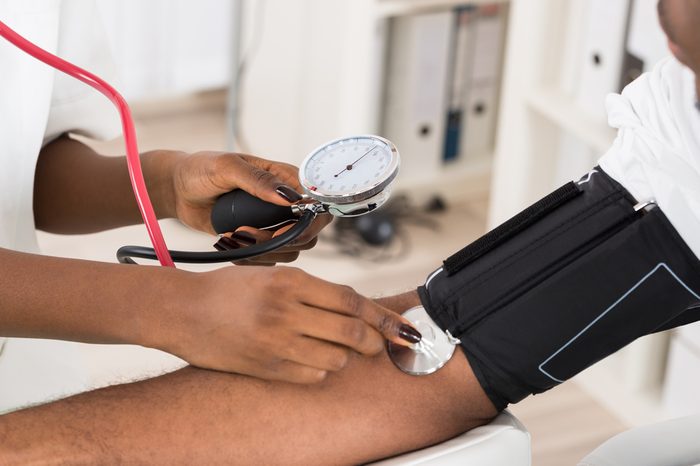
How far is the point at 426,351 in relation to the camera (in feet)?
3.29

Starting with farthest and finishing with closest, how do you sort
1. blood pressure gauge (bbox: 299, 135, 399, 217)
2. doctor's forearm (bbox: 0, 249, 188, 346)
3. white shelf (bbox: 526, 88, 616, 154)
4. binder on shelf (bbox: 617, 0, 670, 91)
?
1. white shelf (bbox: 526, 88, 616, 154)
2. binder on shelf (bbox: 617, 0, 670, 91)
3. blood pressure gauge (bbox: 299, 135, 399, 217)
4. doctor's forearm (bbox: 0, 249, 188, 346)

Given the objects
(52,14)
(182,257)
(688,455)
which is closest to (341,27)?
(52,14)

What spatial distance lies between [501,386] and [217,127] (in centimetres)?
Answer: 250

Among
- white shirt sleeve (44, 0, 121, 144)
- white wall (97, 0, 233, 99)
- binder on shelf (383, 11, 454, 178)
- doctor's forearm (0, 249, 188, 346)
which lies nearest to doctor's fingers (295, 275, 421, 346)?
doctor's forearm (0, 249, 188, 346)

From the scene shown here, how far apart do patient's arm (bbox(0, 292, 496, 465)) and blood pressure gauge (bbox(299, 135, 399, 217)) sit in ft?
0.49

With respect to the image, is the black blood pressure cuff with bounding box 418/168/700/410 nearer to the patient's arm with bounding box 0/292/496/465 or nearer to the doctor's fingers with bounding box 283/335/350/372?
the patient's arm with bounding box 0/292/496/465

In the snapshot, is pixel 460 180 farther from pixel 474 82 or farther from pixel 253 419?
pixel 253 419

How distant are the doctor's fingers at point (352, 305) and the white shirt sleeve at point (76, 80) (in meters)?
0.57

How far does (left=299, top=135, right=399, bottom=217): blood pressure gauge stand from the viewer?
3.30ft

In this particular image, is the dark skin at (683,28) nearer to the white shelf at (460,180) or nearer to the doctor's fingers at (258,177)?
the doctor's fingers at (258,177)

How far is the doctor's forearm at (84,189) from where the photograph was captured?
128 centimetres

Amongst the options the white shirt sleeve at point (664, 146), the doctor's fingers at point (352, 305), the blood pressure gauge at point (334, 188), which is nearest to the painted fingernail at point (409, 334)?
the doctor's fingers at point (352, 305)

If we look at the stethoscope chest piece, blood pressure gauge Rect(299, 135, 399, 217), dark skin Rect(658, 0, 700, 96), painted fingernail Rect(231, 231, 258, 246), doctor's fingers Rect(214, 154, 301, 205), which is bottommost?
the stethoscope chest piece

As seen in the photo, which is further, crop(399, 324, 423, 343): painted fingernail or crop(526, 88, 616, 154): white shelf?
crop(526, 88, 616, 154): white shelf
